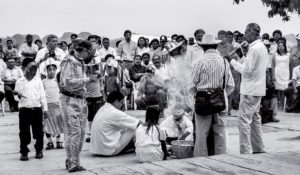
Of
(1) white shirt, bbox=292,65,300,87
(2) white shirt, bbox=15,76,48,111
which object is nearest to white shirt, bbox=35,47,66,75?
(2) white shirt, bbox=15,76,48,111

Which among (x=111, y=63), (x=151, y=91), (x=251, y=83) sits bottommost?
(x=151, y=91)

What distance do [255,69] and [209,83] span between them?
0.99 metres

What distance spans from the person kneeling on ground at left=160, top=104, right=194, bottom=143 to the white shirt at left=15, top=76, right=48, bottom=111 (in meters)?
1.99

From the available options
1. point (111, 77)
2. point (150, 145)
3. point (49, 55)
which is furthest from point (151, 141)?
point (111, 77)

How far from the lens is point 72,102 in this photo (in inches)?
269

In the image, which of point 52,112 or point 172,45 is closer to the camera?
point 52,112

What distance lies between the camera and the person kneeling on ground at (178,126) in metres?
8.41

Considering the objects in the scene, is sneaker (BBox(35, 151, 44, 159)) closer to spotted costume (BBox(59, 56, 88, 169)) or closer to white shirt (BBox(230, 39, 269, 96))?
spotted costume (BBox(59, 56, 88, 169))

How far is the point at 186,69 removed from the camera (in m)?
10.8

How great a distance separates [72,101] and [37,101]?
1631 millimetres

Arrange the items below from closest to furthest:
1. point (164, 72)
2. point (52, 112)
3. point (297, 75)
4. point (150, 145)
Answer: point (150, 145), point (52, 112), point (164, 72), point (297, 75)

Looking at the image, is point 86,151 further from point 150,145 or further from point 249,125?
point 249,125

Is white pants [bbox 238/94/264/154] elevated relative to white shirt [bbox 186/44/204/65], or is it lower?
lower

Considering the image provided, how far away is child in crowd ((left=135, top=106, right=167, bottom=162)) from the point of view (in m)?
7.59
